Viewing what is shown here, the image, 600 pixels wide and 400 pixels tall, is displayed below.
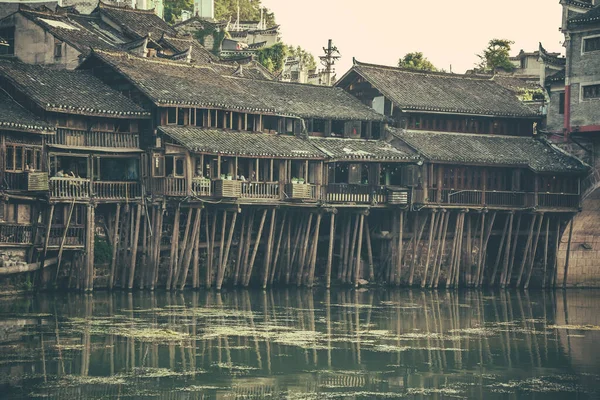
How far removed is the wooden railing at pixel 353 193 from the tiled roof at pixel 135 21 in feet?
69.2

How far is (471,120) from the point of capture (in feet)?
258

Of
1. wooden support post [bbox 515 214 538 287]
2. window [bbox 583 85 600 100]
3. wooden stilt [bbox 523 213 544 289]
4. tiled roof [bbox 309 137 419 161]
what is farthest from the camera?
wooden stilt [bbox 523 213 544 289]

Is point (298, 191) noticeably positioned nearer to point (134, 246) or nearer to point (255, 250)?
point (255, 250)

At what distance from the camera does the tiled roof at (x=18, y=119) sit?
60.3m

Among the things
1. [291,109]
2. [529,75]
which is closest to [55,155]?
[291,109]

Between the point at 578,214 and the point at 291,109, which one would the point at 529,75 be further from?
the point at 291,109

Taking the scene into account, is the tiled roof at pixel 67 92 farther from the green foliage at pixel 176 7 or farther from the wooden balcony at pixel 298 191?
the green foliage at pixel 176 7

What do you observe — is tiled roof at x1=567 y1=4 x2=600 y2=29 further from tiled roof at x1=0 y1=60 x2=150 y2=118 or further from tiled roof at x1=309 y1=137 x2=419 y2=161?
tiled roof at x1=0 y1=60 x2=150 y2=118

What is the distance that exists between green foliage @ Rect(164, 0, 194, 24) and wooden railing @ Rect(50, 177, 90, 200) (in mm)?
59988

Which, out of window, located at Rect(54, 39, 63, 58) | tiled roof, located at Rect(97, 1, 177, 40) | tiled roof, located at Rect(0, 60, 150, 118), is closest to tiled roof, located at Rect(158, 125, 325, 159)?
tiled roof, located at Rect(0, 60, 150, 118)

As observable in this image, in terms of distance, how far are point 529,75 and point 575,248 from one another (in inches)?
1278

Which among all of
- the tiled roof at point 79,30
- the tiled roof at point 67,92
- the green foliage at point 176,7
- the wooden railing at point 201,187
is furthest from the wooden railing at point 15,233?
the green foliage at point 176,7

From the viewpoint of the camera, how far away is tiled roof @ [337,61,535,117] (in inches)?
3022

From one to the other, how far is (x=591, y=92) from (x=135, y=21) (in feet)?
100
